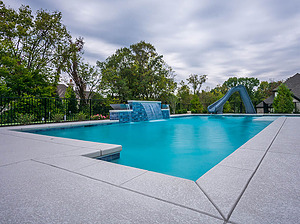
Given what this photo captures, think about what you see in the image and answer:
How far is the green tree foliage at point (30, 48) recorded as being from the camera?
458 inches

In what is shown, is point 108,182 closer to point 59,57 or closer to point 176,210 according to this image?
point 176,210

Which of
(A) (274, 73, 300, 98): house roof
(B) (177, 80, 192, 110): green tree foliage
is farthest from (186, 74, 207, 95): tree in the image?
(A) (274, 73, 300, 98): house roof

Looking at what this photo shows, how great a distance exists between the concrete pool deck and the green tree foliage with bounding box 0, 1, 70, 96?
11.9 m

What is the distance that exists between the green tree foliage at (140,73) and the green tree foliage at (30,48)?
198 inches

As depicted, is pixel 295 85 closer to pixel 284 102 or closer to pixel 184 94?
pixel 284 102

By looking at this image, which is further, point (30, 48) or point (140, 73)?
point (140, 73)

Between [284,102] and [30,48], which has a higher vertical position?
[30,48]

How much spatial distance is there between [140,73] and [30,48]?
404 inches

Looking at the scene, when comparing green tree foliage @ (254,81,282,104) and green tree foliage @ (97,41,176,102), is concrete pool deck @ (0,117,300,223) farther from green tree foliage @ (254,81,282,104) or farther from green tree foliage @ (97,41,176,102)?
green tree foliage @ (254,81,282,104)

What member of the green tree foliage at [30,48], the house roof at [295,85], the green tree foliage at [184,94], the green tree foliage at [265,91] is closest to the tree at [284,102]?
the house roof at [295,85]

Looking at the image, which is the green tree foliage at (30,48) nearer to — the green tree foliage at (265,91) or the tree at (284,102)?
the tree at (284,102)

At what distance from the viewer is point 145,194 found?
1.52 m

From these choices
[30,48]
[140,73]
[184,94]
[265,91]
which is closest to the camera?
[30,48]

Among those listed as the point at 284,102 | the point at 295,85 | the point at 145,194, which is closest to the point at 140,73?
the point at 284,102
